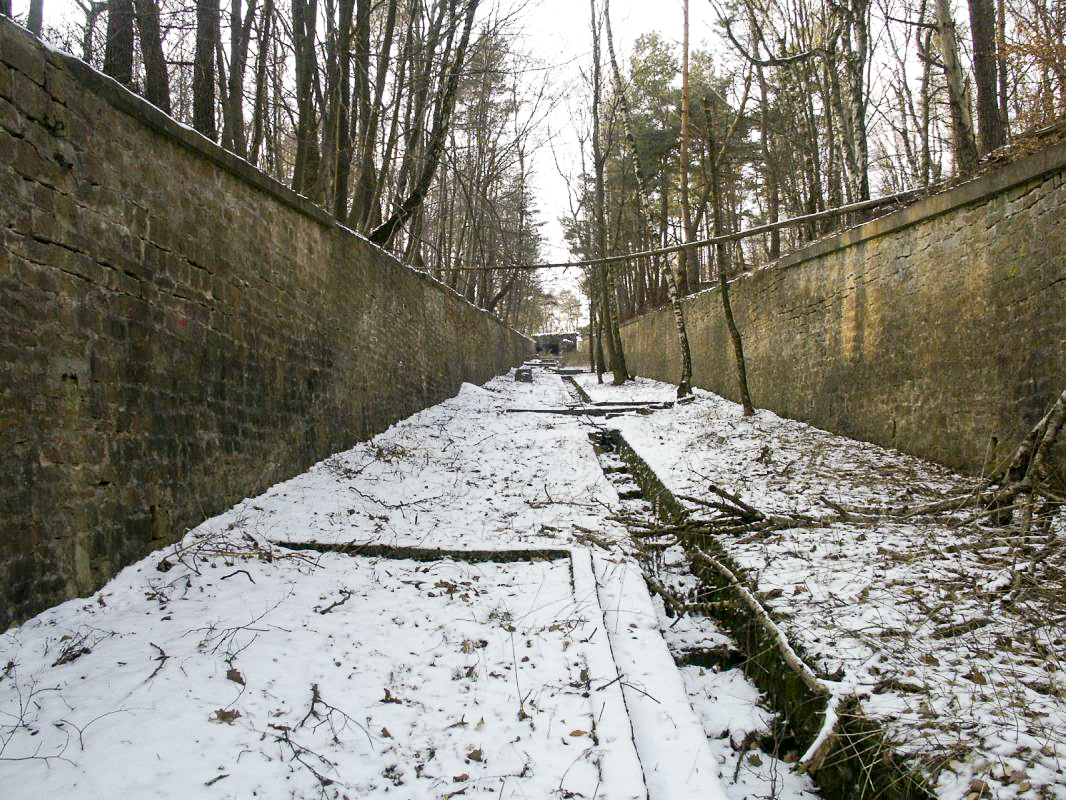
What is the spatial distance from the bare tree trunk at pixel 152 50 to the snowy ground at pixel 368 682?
5155mm

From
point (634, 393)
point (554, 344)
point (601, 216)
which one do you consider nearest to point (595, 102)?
point (601, 216)

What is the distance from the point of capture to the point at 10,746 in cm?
250

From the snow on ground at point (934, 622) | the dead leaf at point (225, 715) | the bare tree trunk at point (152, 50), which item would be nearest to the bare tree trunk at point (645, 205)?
the snow on ground at point (934, 622)

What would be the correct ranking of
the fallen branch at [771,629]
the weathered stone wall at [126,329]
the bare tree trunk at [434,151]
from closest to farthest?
1. the fallen branch at [771,629]
2. the weathered stone wall at [126,329]
3. the bare tree trunk at [434,151]

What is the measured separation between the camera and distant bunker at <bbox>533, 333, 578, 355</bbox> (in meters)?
59.5

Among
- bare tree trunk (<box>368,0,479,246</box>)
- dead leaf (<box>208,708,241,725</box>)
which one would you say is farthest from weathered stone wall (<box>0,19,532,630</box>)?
bare tree trunk (<box>368,0,479,246</box>)

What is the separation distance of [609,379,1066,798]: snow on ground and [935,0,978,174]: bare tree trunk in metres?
3.75

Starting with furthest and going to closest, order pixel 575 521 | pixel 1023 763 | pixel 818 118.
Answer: pixel 818 118
pixel 575 521
pixel 1023 763

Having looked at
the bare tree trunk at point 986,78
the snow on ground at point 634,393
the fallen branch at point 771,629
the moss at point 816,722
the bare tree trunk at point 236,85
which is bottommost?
the moss at point 816,722

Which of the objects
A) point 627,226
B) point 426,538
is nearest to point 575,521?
point 426,538

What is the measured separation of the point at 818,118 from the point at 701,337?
9033 millimetres

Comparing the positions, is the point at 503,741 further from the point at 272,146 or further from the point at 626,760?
the point at 272,146

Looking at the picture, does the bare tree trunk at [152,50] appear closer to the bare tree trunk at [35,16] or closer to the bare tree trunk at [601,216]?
the bare tree trunk at [35,16]

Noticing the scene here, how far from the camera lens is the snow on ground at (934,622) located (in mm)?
2223
